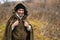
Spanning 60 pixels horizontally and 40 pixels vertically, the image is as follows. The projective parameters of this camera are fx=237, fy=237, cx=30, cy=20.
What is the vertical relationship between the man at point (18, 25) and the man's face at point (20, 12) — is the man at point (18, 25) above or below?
below

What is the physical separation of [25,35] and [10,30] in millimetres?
314

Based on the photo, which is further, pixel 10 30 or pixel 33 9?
pixel 33 9

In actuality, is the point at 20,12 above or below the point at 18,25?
above

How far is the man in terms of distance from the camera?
15.0ft

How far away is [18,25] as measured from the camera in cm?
460

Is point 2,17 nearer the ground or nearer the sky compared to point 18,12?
nearer the ground

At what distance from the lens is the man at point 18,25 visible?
180 inches

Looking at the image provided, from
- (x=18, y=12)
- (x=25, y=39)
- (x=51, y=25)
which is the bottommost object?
(x=51, y=25)

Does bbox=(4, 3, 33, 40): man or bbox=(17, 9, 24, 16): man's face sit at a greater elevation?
bbox=(17, 9, 24, 16): man's face

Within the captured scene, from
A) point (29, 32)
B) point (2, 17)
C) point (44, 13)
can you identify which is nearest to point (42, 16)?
point (44, 13)

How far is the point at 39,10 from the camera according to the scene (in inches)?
398

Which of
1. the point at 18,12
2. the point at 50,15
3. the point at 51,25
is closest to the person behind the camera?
the point at 18,12

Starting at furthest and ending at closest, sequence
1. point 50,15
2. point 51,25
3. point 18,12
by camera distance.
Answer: point 50,15, point 51,25, point 18,12

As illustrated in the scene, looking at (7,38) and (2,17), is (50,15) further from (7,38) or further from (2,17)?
(7,38)
